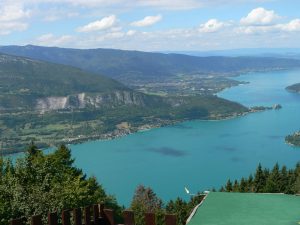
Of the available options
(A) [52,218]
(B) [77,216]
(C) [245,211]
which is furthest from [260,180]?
A: (A) [52,218]

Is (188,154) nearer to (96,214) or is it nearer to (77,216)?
(96,214)

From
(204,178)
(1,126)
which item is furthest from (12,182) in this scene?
(1,126)

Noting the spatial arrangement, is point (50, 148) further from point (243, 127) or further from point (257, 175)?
point (257, 175)

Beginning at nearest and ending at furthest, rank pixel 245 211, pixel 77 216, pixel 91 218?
pixel 77 216, pixel 91 218, pixel 245 211

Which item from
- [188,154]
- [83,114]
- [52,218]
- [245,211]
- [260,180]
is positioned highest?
[52,218]

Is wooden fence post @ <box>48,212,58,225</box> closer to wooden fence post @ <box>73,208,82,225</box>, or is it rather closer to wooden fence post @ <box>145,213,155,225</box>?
wooden fence post @ <box>73,208,82,225</box>

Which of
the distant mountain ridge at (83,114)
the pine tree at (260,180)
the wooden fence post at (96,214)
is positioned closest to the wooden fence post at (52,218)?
the wooden fence post at (96,214)

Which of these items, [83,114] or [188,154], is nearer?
[188,154]

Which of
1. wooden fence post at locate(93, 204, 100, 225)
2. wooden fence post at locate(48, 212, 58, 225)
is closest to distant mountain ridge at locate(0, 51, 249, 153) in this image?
wooden fence post at locate(93, 204, 100, 225)

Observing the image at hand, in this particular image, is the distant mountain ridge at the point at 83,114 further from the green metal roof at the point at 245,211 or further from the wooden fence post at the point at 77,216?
the wooden fence post at the point at 77,216
